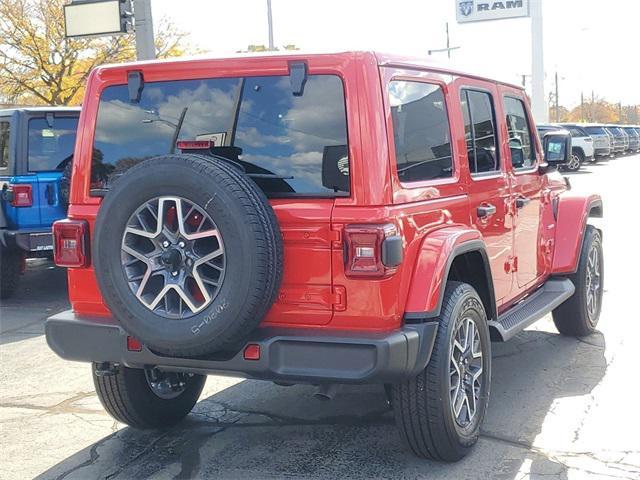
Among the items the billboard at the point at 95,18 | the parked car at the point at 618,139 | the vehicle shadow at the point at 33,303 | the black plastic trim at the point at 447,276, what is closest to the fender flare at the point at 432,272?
the black plastic trim at the point at 447,276

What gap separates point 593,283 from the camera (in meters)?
6.39

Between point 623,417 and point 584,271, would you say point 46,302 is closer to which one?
point 584,271

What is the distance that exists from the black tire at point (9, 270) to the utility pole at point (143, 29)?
14.7 feet

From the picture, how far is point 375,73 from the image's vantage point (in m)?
3.56

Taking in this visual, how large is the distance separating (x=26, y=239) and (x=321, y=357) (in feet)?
18.7

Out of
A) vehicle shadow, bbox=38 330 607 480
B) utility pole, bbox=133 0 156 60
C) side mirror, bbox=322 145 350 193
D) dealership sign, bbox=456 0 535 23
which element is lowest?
vehicle shadow, bbox=38 330 607 480

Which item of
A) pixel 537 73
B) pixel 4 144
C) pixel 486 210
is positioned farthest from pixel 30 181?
pixel 537 73

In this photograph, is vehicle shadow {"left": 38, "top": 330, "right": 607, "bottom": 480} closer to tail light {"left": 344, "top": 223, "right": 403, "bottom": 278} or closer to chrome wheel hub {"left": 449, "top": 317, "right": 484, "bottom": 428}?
chrome wheel hub {"left": 449, "top": 317, "right": 484, "bottom": 428}

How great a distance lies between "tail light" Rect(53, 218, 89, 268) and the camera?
3.96 metres

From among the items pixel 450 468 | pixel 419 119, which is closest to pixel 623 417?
pixel 450 468

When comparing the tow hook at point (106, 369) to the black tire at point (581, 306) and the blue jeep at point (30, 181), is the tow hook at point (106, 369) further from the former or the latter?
the blue jeep at point (30, 181)

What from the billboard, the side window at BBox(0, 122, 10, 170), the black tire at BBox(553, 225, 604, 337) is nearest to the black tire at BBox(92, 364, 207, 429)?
the black tire at BBox(553, 225, 604, 337)

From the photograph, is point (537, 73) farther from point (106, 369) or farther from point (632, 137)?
point (106, 369)

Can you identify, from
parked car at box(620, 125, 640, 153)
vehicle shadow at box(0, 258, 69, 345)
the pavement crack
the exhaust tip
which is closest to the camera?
the exhaust tip
